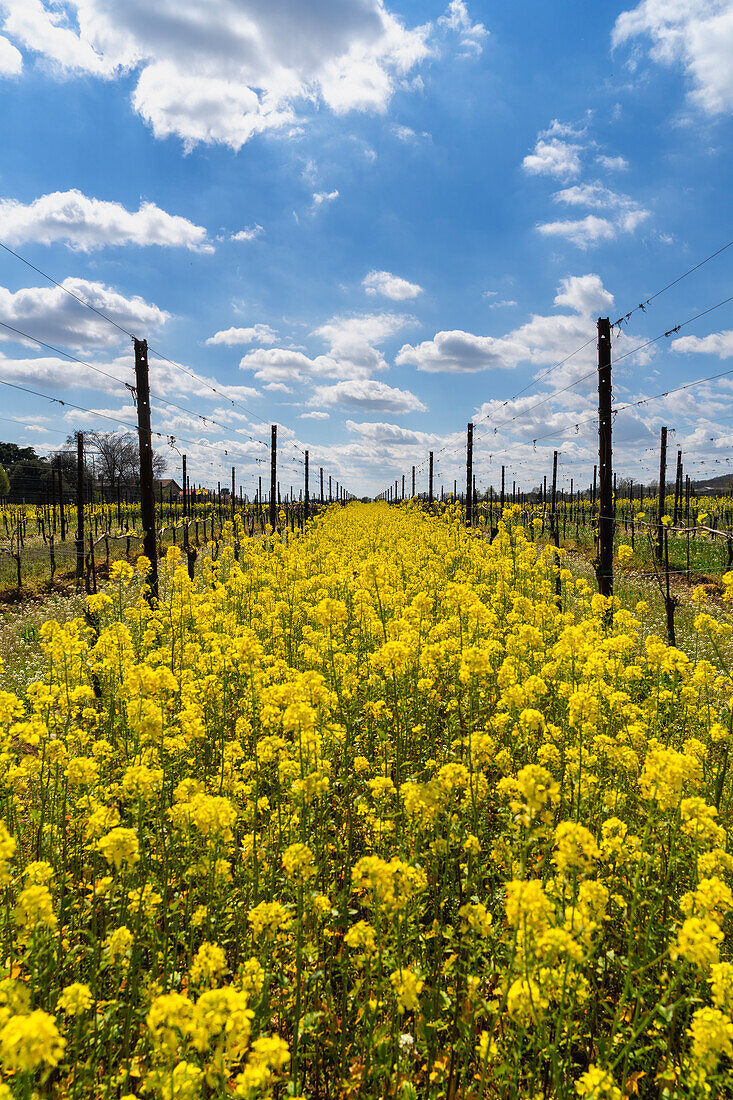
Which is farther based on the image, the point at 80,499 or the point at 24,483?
the point at 24,483

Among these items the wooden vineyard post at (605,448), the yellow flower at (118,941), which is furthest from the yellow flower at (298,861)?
the wooden vineyard post at (605,448)

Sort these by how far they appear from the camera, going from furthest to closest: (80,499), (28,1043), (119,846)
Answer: (80,499), (119,846), (28,1043)

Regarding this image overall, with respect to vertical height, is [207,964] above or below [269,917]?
above

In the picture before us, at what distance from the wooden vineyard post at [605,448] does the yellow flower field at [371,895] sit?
5.09 m

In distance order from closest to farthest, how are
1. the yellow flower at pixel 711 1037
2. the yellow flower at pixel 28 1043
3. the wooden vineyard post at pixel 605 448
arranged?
the yellow flower at pixel 28 1043
the yellow flower at pixel 711 1037
the wooden vineyard post at pixel 605 448

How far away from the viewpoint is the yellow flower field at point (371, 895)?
203 cm

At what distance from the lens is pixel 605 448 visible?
10.5 meters

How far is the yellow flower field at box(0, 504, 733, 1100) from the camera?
203 cm

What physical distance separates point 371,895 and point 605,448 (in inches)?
383

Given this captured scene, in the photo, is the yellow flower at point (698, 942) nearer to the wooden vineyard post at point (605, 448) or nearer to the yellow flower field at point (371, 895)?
the yellow flower field at point (371, 895)

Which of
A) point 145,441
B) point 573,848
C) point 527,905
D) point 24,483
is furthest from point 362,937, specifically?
point 24,483

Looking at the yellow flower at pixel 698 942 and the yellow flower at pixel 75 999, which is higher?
the yellow flower at pixel 698 942

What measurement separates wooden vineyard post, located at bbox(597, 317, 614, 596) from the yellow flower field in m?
5.09

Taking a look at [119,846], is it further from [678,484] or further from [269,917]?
[678,484]
